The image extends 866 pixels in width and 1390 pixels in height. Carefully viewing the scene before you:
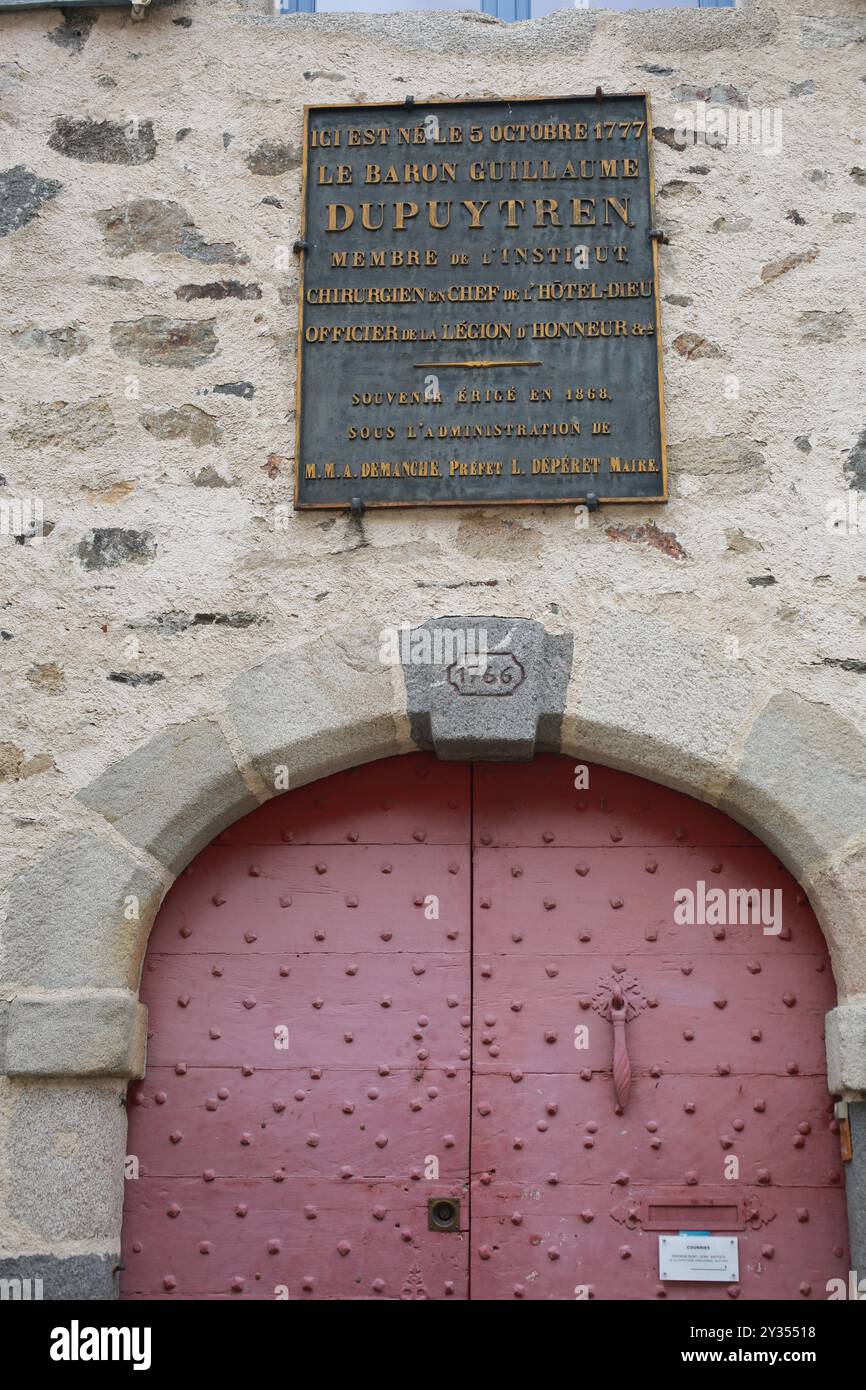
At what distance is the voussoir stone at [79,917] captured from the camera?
362 centimetres

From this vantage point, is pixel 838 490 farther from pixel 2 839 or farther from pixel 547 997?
pixel 2 839

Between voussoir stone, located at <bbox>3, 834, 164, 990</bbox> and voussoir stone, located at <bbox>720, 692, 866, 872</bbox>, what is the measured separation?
1.63 m

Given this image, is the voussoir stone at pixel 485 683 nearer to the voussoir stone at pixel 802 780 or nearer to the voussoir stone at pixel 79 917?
the voussoir stone at pixel 802 780

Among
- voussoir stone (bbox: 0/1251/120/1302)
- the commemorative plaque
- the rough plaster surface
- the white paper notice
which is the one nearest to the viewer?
voussoir stone (bbox: 0/1251/120/1302)

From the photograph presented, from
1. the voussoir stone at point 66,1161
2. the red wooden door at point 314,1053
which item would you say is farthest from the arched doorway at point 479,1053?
the voussoir stone at point 66,1161

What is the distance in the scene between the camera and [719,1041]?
370 cm

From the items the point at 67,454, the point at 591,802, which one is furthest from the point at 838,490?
the point at 67,454

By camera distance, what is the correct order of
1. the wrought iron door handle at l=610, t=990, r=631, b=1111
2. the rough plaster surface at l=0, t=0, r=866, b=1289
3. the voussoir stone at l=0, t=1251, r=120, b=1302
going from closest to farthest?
the voussoir stone at l=0, t=1251, r=120, b=1302 → the wrought iron door handle at l=610, t=990, r=631, b=1111 → the rough plaster surface at l=0, t=0, r=866, b=1289

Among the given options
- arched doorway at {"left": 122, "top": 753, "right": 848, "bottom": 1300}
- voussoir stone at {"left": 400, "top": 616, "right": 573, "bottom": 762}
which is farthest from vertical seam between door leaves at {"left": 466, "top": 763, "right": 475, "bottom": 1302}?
voussoir stone at {"left": 400, "top": 616, "right": 573, "bottom": 762}

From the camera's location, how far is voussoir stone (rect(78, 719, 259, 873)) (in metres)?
3.75

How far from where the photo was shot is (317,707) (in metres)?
3.81

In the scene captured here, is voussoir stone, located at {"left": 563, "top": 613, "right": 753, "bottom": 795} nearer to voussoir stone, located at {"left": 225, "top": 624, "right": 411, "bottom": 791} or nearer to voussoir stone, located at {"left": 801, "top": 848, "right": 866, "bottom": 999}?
voussoir stone, located at {"left": 801, "top": 848, "right": 866, "bottom": 999}

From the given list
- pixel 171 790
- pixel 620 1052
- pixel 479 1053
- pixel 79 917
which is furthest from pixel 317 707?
pixel 620 1052

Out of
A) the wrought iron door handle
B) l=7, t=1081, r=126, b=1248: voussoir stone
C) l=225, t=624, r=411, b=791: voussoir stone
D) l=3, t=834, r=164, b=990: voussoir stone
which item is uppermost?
l=225, t=624, r=411, b=791: voussoir stone
